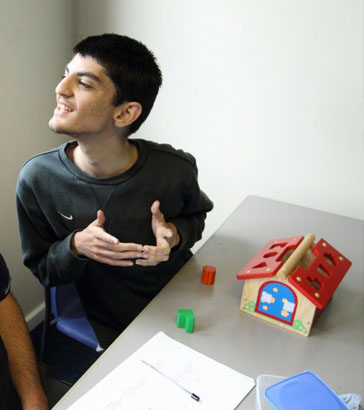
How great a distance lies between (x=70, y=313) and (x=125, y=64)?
2.47 feet

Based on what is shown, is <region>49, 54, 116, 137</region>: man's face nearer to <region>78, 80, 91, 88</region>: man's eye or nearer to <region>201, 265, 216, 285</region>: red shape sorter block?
<region>78, 80, 91, 88</region>: man's eye

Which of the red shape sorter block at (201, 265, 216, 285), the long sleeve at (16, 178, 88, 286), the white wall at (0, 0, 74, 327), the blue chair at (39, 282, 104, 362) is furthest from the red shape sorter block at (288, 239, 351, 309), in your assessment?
the white wall at (0, 0, 74, 327)

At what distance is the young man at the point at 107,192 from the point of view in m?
1.01

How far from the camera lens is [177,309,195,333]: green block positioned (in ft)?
2.86

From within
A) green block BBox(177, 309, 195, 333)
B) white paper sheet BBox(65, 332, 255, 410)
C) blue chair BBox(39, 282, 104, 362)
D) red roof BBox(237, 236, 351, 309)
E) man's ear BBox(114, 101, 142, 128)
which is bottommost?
blue chair BBox(39, 282, 104, 362)

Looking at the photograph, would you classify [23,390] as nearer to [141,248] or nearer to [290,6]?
[141,248]

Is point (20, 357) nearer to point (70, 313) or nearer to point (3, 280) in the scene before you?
point (3, 280)

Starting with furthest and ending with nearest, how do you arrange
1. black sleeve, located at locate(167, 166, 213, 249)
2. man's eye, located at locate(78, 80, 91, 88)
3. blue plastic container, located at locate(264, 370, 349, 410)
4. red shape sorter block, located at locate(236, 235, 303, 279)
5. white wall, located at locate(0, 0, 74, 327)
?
white wall, located at locate(0, 0, 74, 327), black sleeve, located at locate(167, 166, 213, 249), man's eye, located at locate(78, 80, 91, 88), red shape sorter block, located at locate(236, 235, 303, 279), blue plastic container, located at locate(264, 370, 349, 410)

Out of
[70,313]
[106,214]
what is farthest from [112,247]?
[70,313]

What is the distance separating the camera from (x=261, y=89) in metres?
1.64

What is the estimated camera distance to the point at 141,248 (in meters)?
0.92

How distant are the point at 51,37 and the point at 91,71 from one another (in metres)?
0.75

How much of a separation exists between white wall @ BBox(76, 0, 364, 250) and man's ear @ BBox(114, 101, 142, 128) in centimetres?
70

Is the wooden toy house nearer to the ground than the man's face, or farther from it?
nearer to the ground
